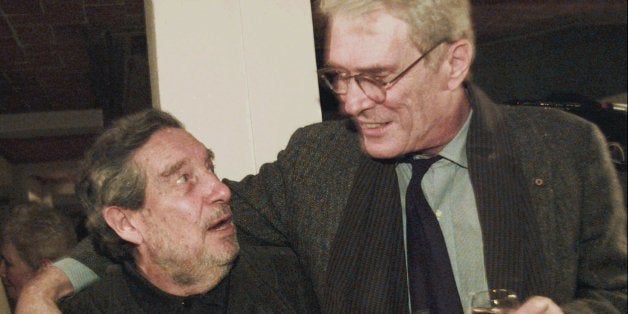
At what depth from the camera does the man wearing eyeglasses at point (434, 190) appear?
5.73 feet

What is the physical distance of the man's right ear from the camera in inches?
81.4

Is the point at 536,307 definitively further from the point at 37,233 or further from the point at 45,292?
the point at 37,233

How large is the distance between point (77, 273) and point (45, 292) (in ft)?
0.46

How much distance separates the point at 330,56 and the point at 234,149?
92 centimetres

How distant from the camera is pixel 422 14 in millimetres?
1819

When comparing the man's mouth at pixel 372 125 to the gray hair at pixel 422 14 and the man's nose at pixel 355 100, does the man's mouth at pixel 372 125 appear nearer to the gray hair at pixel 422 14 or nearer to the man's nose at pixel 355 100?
the man's nose at pixel 355 100

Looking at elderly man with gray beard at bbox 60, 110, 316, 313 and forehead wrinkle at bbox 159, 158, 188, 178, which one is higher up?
forehead wrinkle at bbox 159, 158, 188, 178

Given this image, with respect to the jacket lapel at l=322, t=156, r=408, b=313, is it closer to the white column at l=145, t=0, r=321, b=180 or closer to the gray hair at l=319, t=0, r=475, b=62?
the gray hair at l=319, t=0, r=475, b=62

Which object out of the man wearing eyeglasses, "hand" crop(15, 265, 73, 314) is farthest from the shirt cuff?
the man wearing eyeglasses

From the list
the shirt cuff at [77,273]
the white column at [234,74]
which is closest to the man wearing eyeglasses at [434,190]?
the shirt cuff at [77,273]

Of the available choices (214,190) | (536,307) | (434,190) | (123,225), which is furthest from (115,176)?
(536,307)

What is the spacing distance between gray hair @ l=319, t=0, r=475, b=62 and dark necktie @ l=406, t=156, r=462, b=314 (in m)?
0.34

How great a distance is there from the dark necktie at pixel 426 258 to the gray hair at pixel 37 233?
Result: 1.98 metres

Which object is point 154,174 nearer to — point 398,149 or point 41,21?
point 398,149
